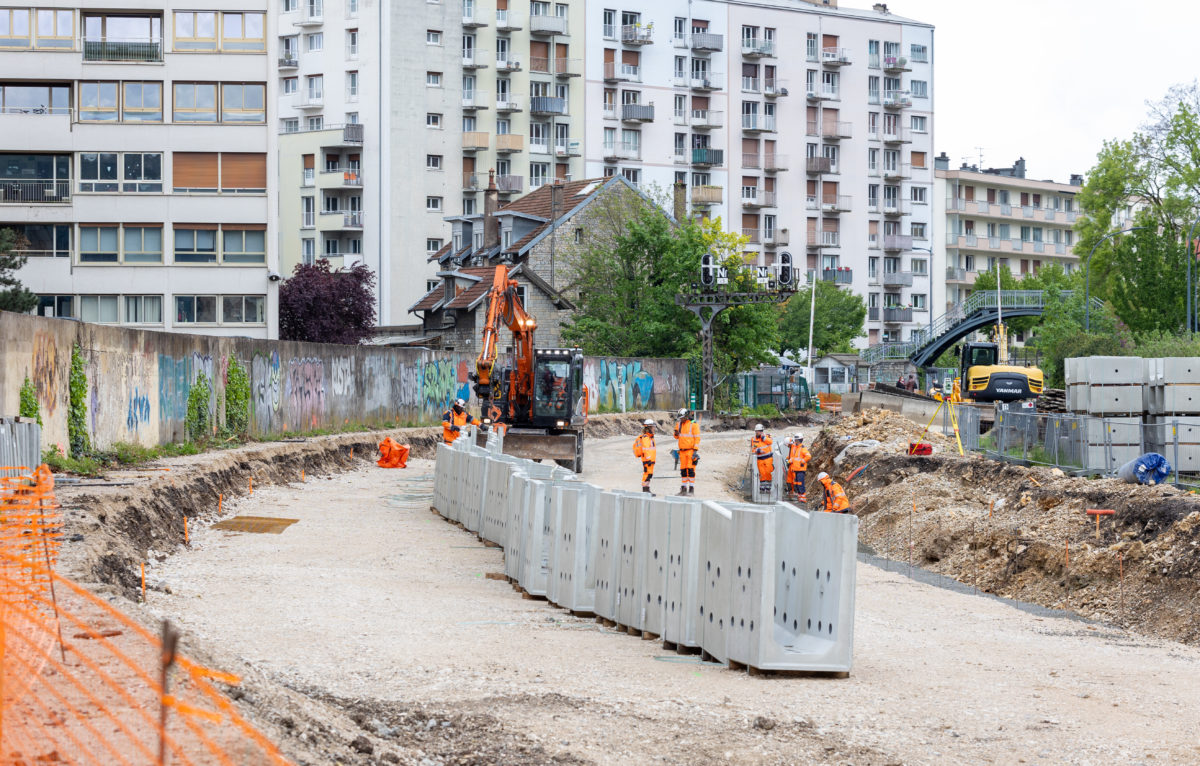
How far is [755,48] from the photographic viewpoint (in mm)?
91500

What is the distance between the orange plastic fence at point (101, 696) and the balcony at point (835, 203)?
3494 inches

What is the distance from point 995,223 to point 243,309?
79950mm

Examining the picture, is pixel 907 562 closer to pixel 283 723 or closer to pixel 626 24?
pixel 283 723

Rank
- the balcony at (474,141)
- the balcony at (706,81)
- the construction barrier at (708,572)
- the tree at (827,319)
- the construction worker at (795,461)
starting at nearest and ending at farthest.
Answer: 1. the construction barrier at (708,572)
2. the construction worker at (795,461)
3. the balcony at (474,141)
4. the tree at (827,319)
5. the balcony at (706,81)

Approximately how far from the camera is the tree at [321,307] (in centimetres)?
6406

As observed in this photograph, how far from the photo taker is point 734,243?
69250mm

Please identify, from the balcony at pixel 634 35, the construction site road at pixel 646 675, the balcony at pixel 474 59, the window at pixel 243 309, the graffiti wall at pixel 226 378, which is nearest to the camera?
the construction site road at pixel 646 675

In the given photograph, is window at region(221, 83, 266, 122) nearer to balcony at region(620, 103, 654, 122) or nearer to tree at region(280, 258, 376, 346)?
tree at region(280, 258, 376, 346)

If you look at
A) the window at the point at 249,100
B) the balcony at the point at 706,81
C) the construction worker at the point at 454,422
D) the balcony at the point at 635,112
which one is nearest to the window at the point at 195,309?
the window at the point at 249,100

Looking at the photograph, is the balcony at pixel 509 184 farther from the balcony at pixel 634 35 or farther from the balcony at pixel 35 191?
the balcony at pixel 35 191

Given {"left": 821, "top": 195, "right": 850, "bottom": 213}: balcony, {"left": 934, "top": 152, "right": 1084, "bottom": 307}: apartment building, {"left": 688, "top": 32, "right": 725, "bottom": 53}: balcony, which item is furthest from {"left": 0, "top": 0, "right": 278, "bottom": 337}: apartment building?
{"left": 934, "top": 152, "right": 1084, "bottom": 307}: apartment building

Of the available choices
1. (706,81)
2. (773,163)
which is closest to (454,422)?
(706,81)

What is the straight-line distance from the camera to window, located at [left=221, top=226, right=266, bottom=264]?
5275 centimetres

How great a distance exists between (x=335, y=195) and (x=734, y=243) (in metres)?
25.7
